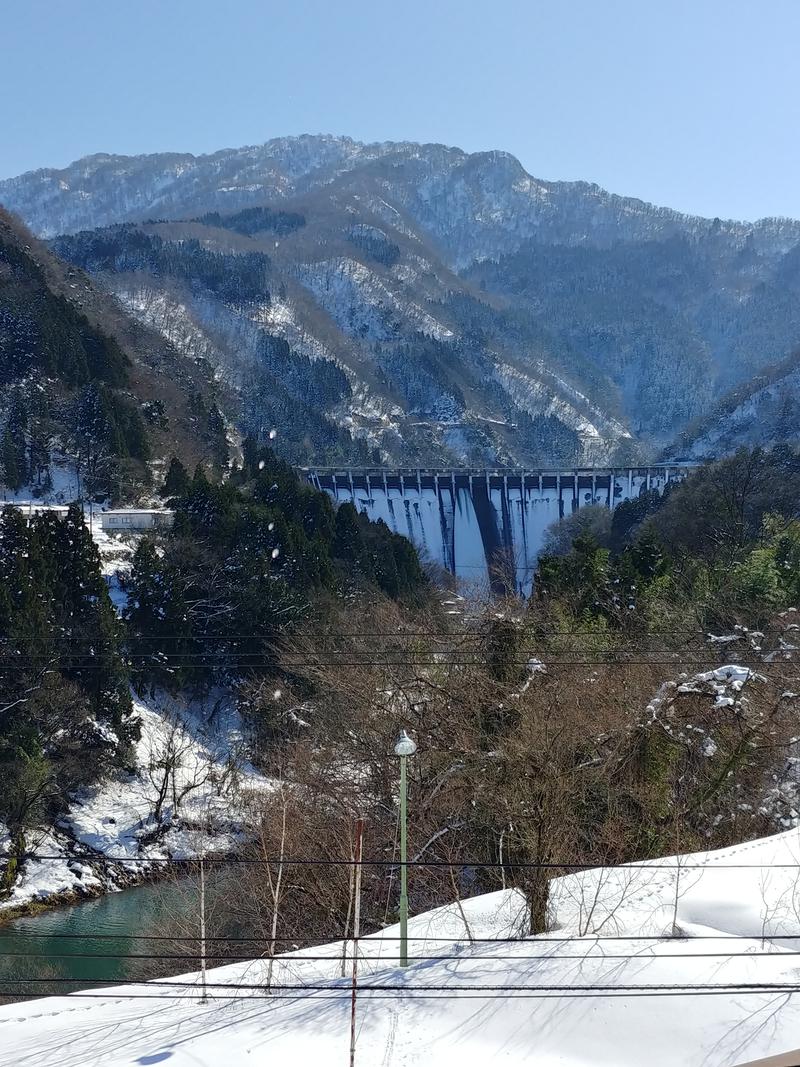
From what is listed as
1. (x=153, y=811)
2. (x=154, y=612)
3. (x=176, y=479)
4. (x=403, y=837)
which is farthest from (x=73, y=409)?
(x=403, y=837)

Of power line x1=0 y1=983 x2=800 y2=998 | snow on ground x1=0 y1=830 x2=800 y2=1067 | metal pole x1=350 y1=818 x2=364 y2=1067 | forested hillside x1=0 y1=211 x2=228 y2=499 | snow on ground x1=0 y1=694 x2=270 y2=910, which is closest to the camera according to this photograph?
metal pole x1=350 y1=818 x2=364 y2=1067

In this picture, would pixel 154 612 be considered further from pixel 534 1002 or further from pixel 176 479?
pixel 534 1002

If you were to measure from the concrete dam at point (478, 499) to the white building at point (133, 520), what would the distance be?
34358mm

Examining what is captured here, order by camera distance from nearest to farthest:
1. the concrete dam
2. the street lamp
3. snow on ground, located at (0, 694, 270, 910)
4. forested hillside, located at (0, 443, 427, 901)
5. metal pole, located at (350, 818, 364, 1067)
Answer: metal pole, located at (350, 818, 364, 1067) → the street lamp → snow on ground, located at (0, 694, 270, 910) → forested hillside, located at (0, 443, 427, 901) → the concrete dam

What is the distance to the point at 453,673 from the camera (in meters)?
25.5

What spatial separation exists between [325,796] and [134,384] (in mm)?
50396

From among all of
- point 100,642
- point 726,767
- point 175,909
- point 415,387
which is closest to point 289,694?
point 100,642

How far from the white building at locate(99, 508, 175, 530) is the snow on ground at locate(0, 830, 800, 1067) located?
36.8 m

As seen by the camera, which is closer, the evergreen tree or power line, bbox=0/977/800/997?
power line, bbox=0/977/800/997

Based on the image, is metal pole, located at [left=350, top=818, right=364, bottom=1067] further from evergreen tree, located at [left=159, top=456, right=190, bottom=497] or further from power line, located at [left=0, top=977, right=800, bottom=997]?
evergreen tree, located at [left=159, top=456, right=190, bottom=497]

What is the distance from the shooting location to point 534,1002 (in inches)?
475

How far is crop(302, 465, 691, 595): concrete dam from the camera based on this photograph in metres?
84.1

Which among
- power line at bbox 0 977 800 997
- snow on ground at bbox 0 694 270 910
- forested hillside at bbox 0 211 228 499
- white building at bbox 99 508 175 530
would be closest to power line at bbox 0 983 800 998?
power line at bbox 0 977 800 997

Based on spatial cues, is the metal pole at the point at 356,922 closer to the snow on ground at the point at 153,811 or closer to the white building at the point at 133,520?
the snow on ground at the point at 153,811
